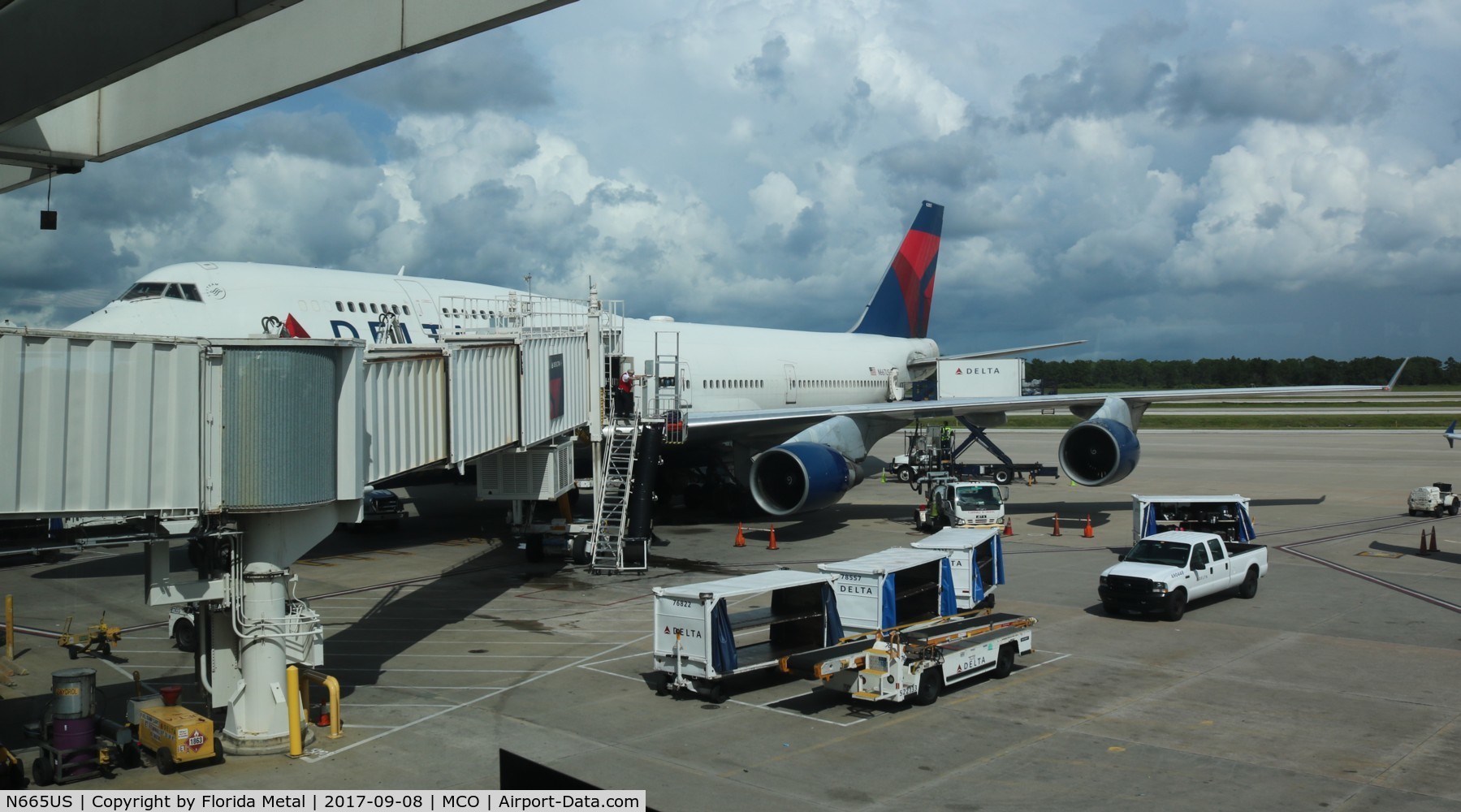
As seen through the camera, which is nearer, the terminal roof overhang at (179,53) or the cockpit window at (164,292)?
the terminal roof overhang at (179,53)

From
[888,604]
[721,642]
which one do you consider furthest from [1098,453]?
[721,642]

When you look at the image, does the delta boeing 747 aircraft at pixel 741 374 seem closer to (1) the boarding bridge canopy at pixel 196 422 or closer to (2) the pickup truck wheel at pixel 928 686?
(1) the boarding bridge canopy at pixel 196 422

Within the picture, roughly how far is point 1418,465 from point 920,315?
21938 millimetres

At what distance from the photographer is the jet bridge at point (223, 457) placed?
10227 mm

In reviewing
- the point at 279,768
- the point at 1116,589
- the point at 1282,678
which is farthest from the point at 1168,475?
the point at 279,768

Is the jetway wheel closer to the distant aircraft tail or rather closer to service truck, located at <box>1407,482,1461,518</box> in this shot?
service truck, located at <box>1407,482,1461,518</box>

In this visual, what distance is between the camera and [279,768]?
36.5 feet

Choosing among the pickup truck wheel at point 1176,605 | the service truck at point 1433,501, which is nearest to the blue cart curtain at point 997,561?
the pickup truck wheel at point 1176,605

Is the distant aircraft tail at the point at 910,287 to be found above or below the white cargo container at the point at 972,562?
above

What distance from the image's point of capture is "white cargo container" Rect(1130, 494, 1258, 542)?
23.3 metres

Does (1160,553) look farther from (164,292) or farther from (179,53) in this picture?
(164,292)

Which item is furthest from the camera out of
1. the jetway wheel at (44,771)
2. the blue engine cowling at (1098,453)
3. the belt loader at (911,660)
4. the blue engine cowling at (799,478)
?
the blue engine cowling at (1098,453)

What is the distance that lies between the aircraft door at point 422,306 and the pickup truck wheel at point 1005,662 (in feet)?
52.1

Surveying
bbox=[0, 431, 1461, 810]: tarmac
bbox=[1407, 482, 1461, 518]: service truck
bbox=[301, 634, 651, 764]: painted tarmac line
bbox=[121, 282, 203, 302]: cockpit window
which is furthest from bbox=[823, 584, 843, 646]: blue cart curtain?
bbox=[1407, 482, 1461, 518]: service truck
